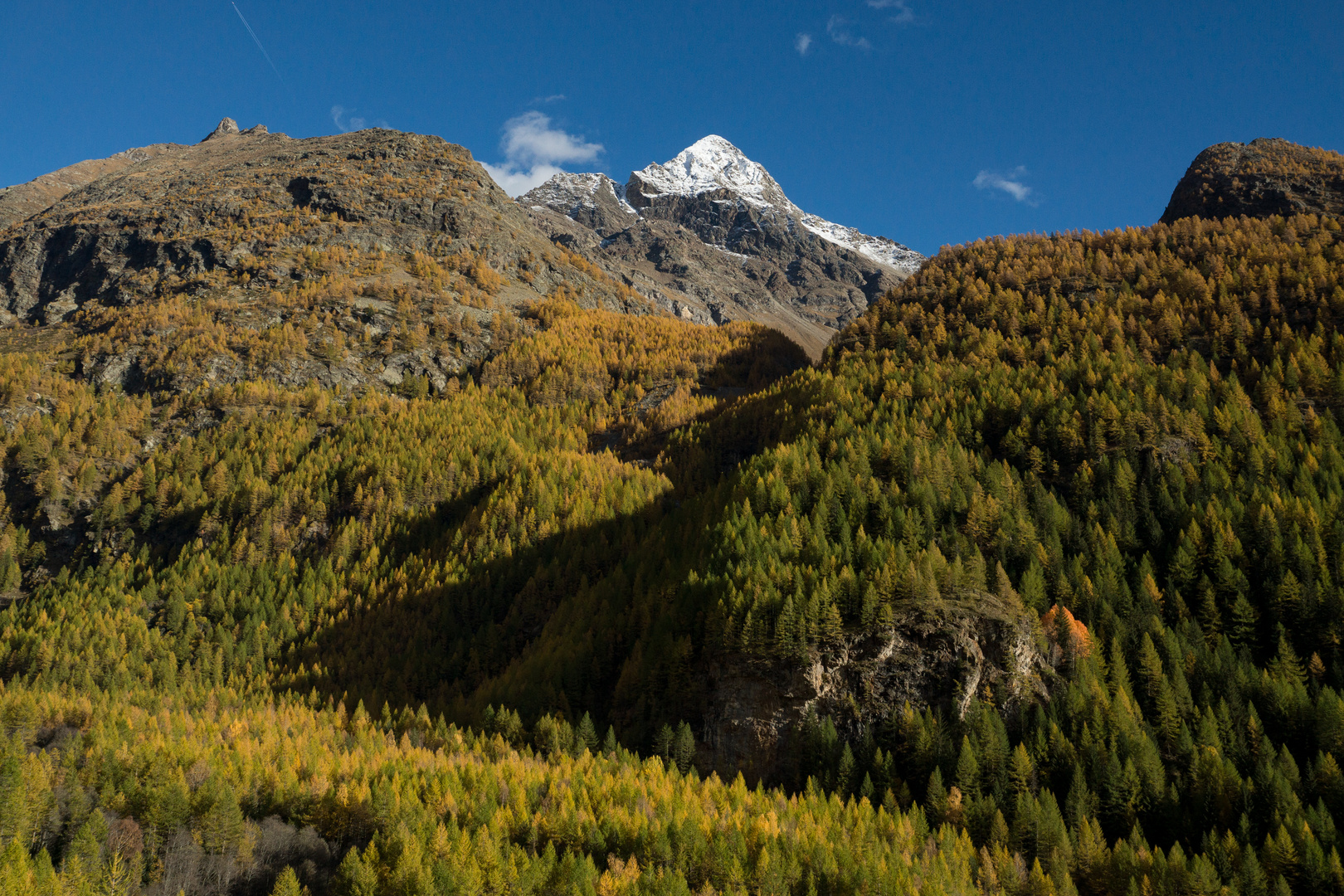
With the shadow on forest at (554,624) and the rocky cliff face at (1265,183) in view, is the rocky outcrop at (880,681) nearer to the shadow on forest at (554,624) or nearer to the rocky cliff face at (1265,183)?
the shadow on forest at (554,624)

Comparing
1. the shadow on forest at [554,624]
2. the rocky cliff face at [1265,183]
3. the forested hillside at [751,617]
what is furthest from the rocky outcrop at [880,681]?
the rocky cliff face at [1265,183]

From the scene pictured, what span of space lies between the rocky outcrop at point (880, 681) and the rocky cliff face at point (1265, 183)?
15649cm

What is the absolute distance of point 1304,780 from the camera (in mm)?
60375

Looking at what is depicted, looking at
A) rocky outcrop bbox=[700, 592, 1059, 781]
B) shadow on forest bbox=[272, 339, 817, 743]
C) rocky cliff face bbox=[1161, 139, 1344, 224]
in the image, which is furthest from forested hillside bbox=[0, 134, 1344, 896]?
rocky cliff face bbox=[1161, 139, 1344, 224]

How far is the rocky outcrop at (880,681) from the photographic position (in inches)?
2739

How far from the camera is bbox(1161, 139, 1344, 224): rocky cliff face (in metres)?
163

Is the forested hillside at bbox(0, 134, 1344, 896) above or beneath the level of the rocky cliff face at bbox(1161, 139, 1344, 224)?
beneath

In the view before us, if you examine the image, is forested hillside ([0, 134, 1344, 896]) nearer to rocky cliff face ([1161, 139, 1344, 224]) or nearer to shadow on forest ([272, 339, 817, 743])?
shadow on forest ([272, 339, 817, 743])

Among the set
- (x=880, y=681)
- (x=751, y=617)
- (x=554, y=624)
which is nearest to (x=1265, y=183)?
(x=880, y=681)

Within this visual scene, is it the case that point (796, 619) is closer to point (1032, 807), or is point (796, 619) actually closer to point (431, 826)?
point (1032, 807)

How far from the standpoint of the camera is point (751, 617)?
72062 mm

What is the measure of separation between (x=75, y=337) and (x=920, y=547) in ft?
665

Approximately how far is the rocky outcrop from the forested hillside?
1.19ft

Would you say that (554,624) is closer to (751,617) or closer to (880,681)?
(751,617)
